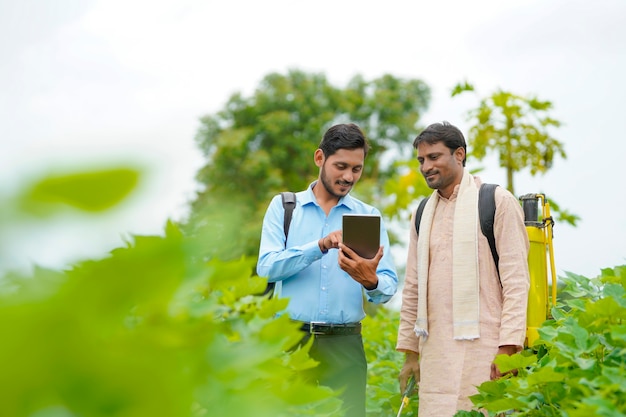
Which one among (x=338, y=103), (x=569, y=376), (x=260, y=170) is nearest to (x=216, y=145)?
(x=260, y=170)

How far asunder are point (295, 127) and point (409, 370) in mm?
33693

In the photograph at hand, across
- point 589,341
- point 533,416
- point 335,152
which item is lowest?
point 533,416

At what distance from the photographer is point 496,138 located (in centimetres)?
959

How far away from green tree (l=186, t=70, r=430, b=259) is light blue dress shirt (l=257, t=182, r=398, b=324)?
2729 cm

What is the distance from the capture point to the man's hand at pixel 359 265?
3.96m

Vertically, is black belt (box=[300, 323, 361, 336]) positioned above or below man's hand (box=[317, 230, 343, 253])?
below

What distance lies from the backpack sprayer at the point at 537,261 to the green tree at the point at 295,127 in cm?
2729

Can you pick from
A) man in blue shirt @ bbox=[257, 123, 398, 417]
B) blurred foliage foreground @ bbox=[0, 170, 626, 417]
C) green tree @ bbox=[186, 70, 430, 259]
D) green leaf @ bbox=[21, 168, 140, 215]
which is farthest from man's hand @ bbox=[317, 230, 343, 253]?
green tree @ bbox=[186, 70, 430, 259]

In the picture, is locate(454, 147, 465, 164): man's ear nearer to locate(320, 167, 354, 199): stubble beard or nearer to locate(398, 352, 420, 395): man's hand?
locate(320, 167, 354, 199): stubble beard

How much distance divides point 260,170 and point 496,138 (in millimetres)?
25663

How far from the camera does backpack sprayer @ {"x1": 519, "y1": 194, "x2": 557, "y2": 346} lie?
431 centimetres

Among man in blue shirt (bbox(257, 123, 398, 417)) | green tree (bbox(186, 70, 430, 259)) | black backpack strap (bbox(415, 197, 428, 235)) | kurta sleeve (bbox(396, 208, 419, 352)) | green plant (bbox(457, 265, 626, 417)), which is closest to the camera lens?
green plant (bbox(457, 265, 626, 417))

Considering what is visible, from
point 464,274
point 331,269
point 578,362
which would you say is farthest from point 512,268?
point 578,362

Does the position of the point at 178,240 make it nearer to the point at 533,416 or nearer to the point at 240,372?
the point at 240,372
